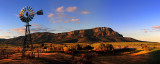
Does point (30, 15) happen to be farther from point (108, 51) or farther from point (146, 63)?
point (108, 51)

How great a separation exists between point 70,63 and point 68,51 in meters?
16.5

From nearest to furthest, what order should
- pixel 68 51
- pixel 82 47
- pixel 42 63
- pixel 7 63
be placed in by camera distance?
pixel 7 63, pixel 42 63, pixel 68 51, pixel 82 47

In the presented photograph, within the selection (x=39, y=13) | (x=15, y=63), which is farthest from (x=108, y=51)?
(x=15, y=63)

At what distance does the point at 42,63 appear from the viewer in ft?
43.8

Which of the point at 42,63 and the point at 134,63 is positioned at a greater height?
the point at 42,63

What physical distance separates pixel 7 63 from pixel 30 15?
31.5 ft

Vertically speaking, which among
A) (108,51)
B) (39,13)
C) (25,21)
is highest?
(39,13)

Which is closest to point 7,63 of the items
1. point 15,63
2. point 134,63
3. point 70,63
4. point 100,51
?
point 15,63

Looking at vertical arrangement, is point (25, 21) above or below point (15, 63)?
above

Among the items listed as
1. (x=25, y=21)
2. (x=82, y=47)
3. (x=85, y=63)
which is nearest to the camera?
(x=85, y=63)

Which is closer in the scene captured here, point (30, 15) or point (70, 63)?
A: point (70, 63)

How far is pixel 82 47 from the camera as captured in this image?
137 feet

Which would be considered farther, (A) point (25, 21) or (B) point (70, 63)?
(A) point (25, 21)

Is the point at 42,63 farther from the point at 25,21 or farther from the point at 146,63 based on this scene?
the point at 146,63
